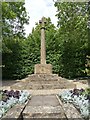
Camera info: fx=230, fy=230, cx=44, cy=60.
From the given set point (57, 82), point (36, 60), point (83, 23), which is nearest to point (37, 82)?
point (57, 82)

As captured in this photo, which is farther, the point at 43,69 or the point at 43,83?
the point at 43,69

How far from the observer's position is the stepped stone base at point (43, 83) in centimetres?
1319

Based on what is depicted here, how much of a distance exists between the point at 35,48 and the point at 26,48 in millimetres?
887

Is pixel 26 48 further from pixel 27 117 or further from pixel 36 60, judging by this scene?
pixel 27 117

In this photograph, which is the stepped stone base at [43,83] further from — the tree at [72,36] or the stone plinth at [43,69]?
the tree at [72,36]

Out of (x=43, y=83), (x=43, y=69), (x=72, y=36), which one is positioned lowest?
(x=43, y=83)

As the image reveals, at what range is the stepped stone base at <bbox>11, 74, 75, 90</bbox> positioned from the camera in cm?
1319

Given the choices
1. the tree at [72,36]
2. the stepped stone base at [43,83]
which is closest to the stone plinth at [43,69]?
the stepped stone base at [43,83]

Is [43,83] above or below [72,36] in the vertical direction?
Answer: below

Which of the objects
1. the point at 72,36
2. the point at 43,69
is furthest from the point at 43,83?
the point at 72,36

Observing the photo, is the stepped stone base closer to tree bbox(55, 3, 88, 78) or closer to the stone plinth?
the stone plinth

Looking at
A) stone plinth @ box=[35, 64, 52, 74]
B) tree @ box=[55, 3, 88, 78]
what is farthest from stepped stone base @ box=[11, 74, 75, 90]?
tree @ box=[55, 3, 88, 78]

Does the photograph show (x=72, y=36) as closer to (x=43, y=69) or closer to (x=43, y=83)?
(x=43, y=69)

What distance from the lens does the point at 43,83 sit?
1370 cm
